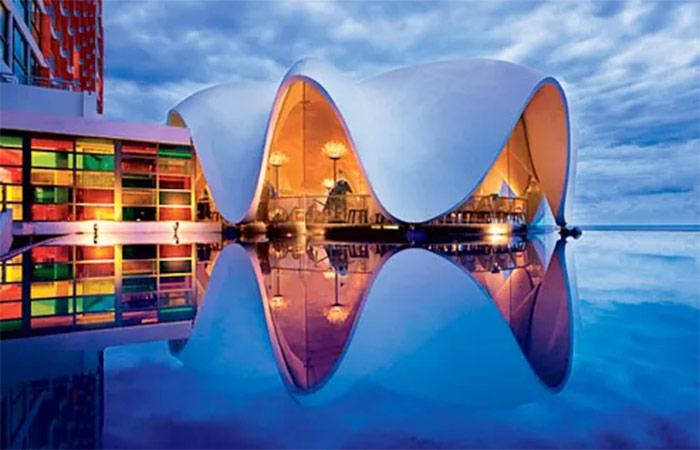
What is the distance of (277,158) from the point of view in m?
24.7

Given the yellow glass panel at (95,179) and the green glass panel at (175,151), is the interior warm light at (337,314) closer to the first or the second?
the yellow glass panel at (95,179)

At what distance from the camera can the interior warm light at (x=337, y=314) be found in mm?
4266

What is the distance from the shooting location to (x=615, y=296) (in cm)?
594

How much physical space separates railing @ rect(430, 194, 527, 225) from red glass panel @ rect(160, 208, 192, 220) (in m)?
11.0

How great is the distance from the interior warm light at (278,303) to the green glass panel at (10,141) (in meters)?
18.1

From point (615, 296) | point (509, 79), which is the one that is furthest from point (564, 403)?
point (509, 79)

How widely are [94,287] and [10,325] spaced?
2.39 meters

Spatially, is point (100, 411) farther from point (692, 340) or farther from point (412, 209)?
point (412, 209)

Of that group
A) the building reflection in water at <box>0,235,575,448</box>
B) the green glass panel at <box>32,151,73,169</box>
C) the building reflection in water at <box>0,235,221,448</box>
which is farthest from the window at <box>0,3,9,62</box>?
the building reflection in water at <box>0,235,575,448</box>

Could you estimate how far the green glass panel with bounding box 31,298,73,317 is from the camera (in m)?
4.66

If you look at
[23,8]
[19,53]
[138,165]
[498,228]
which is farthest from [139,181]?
[498,228]

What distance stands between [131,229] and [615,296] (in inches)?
739

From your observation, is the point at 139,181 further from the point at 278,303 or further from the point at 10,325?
the point at 10,325

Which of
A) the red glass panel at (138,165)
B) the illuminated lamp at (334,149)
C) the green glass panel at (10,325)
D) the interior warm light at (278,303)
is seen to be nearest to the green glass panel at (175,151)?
the red glass panel at (138,165)
